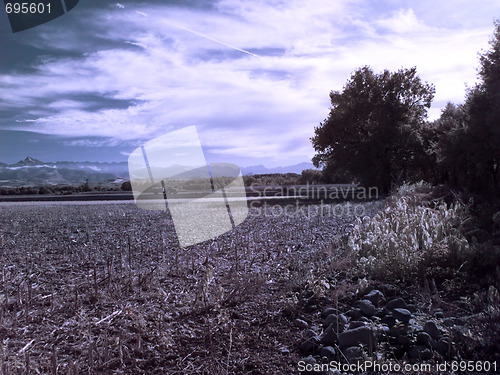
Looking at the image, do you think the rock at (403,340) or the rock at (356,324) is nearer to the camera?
the rock at (403,340)

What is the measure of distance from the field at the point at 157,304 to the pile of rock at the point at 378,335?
184 mm

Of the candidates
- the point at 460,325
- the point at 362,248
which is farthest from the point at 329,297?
the point at 362,248

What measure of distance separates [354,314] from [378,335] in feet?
1.43

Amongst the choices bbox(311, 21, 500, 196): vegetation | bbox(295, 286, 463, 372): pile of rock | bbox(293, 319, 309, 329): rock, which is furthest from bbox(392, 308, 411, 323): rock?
bbox(311, 21, 500, 196): vegetation

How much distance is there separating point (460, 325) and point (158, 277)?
2901 mm

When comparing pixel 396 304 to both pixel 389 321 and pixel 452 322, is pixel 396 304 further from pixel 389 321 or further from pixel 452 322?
pixel 452 322

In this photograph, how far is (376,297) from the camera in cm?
355

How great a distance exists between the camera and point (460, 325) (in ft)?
9.52

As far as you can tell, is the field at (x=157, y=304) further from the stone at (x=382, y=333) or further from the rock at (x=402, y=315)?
the rock at (x=402, y=315)

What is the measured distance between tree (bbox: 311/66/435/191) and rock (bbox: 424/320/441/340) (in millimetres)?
16627

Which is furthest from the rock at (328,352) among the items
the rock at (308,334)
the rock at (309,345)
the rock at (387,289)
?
the rock at (387,289)

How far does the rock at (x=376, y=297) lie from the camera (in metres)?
3.52

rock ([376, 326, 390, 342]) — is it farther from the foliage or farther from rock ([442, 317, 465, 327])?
the foliage

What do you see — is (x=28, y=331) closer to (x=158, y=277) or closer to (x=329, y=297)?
(x=158, y=277)
